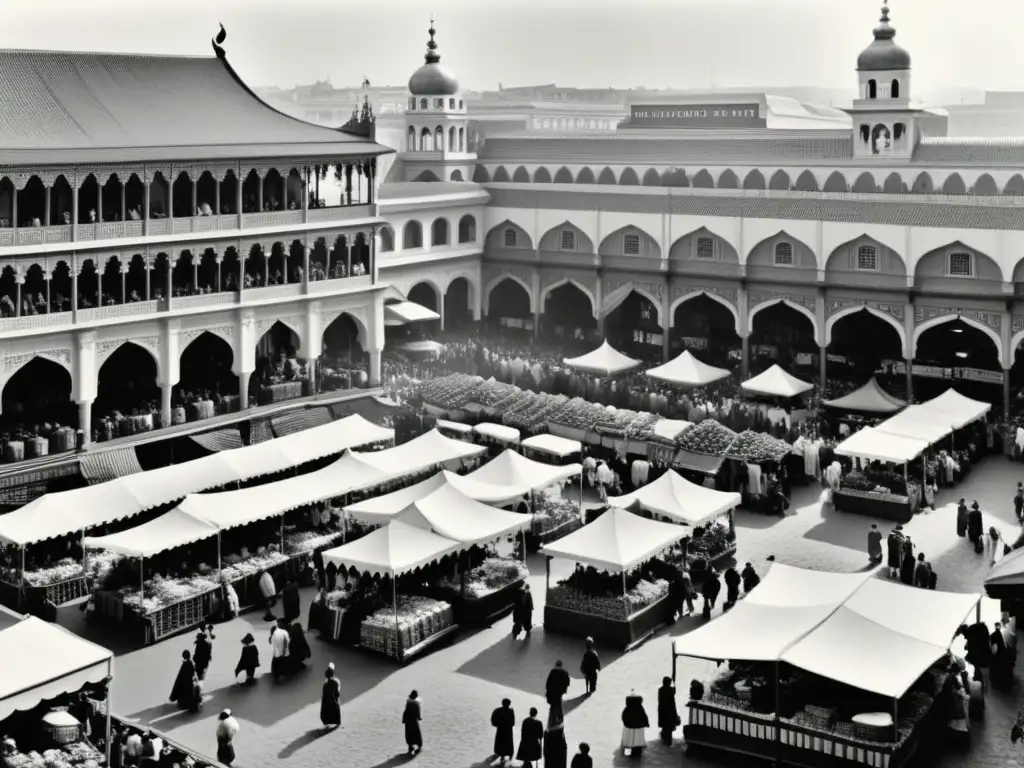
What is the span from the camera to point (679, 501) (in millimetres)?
24156

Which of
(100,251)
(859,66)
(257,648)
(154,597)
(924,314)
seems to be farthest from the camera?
(859,66)

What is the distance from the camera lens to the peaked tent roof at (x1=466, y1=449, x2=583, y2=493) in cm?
2617

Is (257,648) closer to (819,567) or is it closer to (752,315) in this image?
(819,567)

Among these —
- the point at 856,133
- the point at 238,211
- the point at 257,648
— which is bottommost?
the point at 257,648

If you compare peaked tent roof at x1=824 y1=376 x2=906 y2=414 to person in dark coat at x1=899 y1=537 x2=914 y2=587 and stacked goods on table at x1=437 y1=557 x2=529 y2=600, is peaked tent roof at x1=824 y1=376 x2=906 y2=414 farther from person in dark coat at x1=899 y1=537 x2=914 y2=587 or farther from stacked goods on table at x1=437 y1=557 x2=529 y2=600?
stacked goods on table at x1=437 y1=557 x2=529 y2=600

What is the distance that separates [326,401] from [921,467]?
1538 centimetres

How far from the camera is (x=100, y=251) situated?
28.7 metres

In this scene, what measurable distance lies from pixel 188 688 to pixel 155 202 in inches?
645

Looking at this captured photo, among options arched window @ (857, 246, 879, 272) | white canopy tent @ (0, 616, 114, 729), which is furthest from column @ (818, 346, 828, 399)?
white canopy tent @ (0, 616, 114, 729)

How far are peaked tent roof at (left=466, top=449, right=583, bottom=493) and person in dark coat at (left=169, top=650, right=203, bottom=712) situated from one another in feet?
30.1

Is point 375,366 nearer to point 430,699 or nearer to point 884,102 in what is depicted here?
point 430,699

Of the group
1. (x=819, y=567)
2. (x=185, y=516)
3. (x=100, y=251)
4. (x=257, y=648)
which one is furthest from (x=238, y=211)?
(x=819, y=567)

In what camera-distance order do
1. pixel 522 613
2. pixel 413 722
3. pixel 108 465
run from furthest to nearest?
pixel 108 465 → pixel 522 613 → pixel 413 722

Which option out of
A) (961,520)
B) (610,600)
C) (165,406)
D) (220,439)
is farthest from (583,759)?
(165,406)
